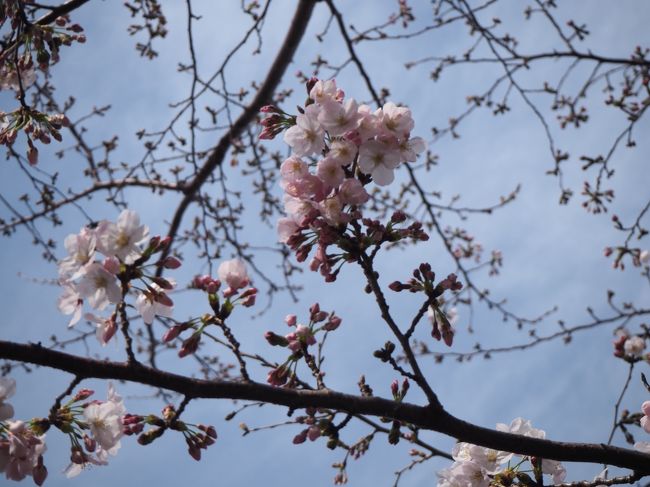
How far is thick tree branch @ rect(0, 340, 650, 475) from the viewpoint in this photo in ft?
4.63

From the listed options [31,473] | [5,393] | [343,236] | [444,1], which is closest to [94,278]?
[5,393]

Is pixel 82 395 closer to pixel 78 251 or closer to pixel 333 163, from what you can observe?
pixel 78 251

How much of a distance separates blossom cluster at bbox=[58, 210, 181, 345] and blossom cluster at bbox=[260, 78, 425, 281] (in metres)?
0.48

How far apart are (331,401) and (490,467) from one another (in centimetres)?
98

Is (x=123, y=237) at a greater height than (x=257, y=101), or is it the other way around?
(x=257, y=101)

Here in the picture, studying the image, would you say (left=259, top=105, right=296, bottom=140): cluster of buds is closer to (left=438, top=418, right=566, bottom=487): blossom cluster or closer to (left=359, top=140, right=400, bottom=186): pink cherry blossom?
(left=359, top=140, right=400, bottom=186): pink cherry blossom

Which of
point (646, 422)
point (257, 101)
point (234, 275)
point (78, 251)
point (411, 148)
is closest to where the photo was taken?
point (78, 251)

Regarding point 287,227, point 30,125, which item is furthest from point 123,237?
point 30,125

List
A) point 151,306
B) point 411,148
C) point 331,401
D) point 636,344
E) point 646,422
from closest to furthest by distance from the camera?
1. point 331,401
2. point 151,306
3. point 411,148
4. point 646,422
5. point 636,344

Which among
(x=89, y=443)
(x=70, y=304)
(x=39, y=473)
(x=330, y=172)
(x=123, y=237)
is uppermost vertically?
(x=330, y=172)

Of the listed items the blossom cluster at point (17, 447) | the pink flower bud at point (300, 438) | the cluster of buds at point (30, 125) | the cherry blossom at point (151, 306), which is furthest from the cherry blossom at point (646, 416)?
the cluster of buds at point (30, 125)

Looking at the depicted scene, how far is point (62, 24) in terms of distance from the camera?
9.77 ft

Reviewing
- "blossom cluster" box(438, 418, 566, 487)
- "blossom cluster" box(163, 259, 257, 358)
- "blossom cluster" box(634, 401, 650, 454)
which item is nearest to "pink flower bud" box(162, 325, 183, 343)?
"blossom cluster" box(163, 259, 257, 358)

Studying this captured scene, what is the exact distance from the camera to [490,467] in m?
2.11
